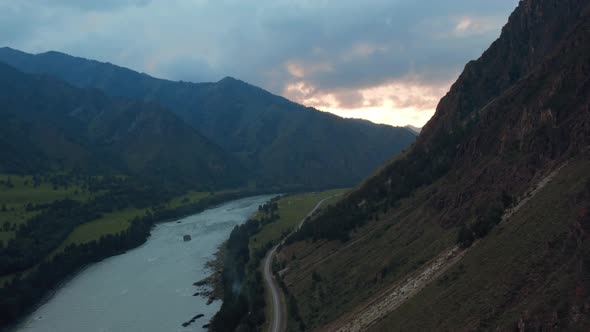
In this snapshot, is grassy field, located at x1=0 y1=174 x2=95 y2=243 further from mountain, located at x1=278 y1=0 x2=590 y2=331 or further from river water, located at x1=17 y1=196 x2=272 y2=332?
mountain, located at x1=278 y1=0 x2=590 y2=331

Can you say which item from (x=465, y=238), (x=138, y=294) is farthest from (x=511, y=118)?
(x=138, y=294)

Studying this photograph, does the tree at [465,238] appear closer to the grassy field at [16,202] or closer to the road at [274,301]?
the road at [274,301]

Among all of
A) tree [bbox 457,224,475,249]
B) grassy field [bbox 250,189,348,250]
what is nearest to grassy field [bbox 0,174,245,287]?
grassy field [bbox 250,189,348,250]

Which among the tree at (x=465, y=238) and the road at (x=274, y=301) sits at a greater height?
the tree at (x=465, y=238)

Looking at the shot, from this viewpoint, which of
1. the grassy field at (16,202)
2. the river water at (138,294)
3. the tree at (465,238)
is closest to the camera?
the tree at (465,238)

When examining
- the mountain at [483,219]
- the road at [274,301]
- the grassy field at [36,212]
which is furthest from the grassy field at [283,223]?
the grassy field at [36,212]

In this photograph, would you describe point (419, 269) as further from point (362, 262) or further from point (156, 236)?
point (156, 236)

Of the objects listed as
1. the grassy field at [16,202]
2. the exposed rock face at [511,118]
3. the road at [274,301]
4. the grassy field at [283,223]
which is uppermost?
the grassy field at [16,202]

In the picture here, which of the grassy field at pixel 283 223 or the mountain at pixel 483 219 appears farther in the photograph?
the grassy field at pixel 283 223
